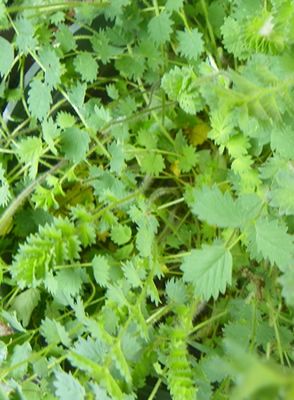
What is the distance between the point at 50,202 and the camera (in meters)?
0.78

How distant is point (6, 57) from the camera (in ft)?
2.63

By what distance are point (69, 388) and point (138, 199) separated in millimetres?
249

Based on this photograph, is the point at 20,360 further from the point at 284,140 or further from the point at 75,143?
the point at 284,140

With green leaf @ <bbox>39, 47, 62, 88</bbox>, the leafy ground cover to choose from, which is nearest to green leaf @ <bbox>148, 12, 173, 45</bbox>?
the leafy ground cover

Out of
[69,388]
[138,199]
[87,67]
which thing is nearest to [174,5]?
[87,67]

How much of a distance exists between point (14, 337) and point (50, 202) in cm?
18

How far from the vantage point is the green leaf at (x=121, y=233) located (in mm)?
775

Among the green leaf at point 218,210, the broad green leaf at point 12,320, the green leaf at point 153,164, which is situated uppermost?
the green leaf at point 218,210

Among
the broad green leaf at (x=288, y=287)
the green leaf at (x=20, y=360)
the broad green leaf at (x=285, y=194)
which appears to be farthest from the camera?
the green leaf at (x=20, y=360)

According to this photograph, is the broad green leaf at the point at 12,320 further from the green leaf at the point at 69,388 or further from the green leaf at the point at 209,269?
the green leaf at the point at 209,269

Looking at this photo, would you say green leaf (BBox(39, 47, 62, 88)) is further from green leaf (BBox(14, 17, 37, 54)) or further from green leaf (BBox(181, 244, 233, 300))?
green leaf (BBox(181, 244, 233, 300))

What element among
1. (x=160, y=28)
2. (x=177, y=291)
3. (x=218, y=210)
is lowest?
(x=177, y=291)

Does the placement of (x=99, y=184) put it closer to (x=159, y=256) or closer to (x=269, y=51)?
(x=159, y=256)

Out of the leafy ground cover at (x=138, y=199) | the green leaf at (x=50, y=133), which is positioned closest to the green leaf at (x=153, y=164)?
the leafy ground cover at (x=138, y=199)
